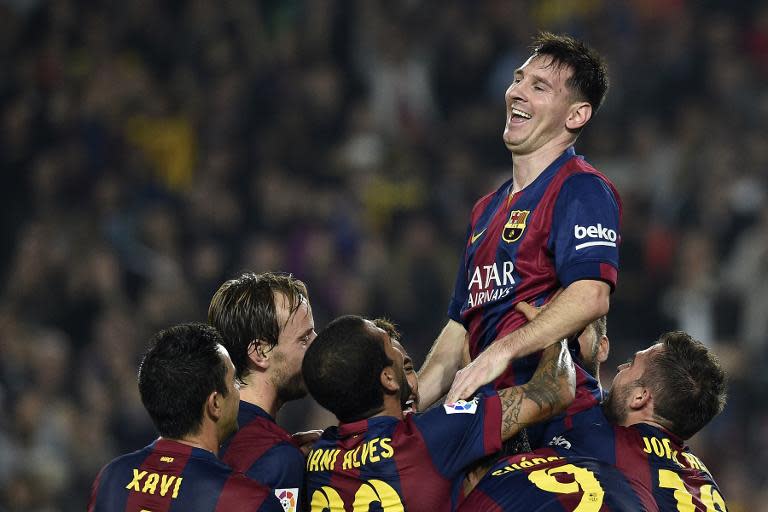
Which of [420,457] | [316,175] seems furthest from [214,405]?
[316,175]

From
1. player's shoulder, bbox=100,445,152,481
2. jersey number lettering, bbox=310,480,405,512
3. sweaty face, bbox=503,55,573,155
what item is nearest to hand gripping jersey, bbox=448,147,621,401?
sweaty face, bbox=503,55,573,155

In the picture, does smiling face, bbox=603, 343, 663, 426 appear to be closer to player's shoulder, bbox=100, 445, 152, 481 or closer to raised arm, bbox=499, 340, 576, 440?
raised arm, bbox=499, 340, 576, 440

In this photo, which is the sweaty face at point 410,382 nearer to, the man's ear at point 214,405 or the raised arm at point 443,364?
the raised arm at point 443,364

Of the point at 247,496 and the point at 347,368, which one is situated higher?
the point at 347,368

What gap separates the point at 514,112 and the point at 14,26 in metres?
8.53

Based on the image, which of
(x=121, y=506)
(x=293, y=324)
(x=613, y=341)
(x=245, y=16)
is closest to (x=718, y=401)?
Result: (x=293, y=324)

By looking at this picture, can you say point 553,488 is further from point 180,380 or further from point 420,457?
point 180,380

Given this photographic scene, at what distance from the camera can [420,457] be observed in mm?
3840

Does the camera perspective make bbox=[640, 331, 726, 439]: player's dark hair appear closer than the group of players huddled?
No

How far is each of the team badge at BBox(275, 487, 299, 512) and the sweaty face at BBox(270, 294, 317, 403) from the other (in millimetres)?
450

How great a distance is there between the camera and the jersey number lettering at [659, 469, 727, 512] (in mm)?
4020

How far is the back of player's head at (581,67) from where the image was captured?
4.41 meters

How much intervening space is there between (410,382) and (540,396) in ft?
2.16

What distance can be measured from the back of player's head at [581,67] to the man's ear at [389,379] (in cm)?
126
